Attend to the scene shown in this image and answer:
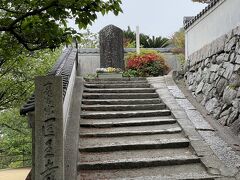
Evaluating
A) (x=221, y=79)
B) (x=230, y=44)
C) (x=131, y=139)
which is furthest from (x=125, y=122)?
(x=230, y=44)

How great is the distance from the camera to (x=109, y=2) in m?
3.64

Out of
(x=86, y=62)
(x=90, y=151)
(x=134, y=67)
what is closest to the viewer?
(x=90, y=151)

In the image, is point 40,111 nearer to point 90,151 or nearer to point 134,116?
point 90,151

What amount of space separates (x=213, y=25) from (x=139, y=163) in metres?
3.78

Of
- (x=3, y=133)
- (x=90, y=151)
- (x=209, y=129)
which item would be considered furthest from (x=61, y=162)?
(x=3, y=133)

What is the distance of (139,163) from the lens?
4.73 m

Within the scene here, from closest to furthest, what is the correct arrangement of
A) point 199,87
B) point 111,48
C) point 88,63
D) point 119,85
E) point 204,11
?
point 199,87, point 204,11, point 119,85, point 111,48, point 88,63

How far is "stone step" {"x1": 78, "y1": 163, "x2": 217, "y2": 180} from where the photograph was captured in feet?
14.3

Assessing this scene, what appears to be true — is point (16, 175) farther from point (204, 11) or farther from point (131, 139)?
point (204, 11)

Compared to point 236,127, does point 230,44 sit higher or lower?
higher

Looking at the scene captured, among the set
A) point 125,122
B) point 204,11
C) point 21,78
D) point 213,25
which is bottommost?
point 125,122

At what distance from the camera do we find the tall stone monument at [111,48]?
1125 centimetres

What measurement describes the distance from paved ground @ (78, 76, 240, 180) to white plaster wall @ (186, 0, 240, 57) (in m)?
1.37

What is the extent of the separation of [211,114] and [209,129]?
72cm
